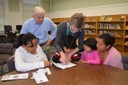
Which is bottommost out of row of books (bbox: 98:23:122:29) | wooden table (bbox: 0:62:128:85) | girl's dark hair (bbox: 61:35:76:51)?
wooden table (bbox: 0:62:128:85)

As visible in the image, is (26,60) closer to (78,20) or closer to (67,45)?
(67,45)

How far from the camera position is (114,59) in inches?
64.7

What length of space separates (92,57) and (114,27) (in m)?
4.01

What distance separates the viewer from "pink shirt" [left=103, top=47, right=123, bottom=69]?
1.63 metres

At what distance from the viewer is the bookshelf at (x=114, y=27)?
509cm

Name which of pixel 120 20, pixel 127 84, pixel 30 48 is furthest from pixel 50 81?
pixel 120 20

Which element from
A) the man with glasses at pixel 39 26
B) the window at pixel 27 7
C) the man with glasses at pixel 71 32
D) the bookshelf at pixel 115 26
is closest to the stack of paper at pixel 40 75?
the man with glasses at pixel 71 32

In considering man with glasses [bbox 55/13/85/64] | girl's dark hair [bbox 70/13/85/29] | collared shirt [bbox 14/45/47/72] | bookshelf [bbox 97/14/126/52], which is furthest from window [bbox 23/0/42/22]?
girl's dark hair [bbox 70/13/85/29]

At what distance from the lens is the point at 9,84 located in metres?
1.12

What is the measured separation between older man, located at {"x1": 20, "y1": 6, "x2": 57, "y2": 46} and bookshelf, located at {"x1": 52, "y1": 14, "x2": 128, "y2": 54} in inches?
122

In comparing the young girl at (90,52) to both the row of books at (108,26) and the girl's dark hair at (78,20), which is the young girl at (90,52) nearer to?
the girl's dark hair at (78,20)

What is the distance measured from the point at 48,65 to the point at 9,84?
0.52 metres

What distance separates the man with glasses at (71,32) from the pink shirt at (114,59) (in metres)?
0.41

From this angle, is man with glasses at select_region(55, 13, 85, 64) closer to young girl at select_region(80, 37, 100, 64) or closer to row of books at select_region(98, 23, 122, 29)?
young girl at select_region(80, 37, 100, 64)
